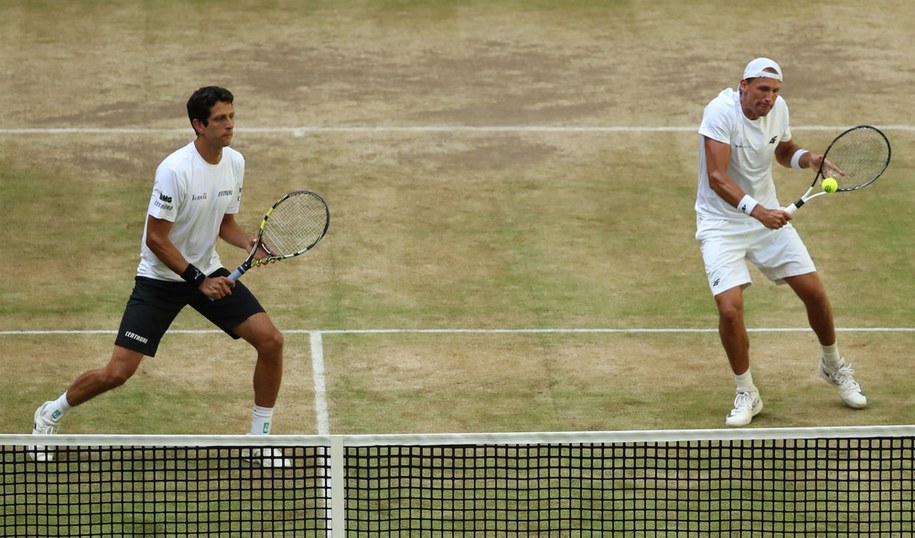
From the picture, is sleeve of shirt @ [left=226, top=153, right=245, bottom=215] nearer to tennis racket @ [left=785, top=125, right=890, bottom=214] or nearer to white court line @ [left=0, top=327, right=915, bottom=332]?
white court line @ [left=0, top=327, right=915, bottom=332]

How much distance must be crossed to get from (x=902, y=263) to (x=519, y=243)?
9.98 feet

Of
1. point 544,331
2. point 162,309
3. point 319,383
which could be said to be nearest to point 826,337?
point 544,331

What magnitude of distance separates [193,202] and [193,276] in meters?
0.41

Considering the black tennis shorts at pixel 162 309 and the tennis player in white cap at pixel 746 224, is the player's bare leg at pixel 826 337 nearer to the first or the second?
the tennis player in white cap at pixel 746 224

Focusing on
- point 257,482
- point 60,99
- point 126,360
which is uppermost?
point 126,360

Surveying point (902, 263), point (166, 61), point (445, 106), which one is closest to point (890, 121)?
point (902, 263)

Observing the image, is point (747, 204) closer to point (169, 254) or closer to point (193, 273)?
point (193, 273)

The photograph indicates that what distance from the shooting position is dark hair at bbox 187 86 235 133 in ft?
26.1

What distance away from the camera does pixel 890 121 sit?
14922mm

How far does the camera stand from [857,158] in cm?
948

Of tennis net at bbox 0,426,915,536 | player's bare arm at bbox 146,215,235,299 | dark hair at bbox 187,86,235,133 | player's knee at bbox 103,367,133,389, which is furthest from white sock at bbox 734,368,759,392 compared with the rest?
player's knee at bbox 103,367,133,389

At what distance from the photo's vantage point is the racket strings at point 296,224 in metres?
8.66

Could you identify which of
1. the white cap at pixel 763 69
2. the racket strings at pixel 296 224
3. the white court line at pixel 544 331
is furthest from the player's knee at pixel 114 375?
the white cap at pixel 763 69

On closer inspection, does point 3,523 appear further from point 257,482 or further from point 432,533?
point 432,533
